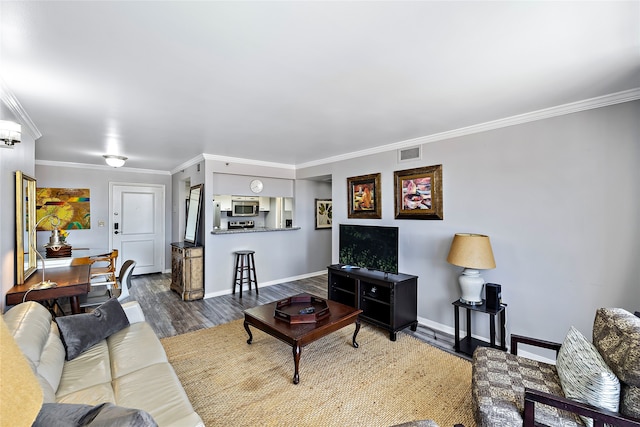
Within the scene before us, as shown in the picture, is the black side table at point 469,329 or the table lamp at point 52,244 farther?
the black side table at point 469,329

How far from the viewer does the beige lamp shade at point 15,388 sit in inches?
15.2

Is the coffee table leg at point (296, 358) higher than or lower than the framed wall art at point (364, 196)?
lower

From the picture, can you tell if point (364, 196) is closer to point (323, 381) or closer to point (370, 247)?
point (370, 247)

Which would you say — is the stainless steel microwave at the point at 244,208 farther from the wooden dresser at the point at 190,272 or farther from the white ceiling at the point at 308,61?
the white ceiling at the point at 308,61

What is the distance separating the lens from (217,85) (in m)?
2.23

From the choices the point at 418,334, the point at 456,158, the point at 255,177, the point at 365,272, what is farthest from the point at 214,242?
the point at 456,158

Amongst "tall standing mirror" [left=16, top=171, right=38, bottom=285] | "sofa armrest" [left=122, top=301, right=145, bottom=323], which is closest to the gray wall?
"sofa armrest" [left=122, top=301, right=145, bottom=323]

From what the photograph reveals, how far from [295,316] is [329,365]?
0.58 meters

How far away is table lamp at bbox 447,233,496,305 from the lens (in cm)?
288

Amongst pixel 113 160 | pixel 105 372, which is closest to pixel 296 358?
pixel 105 372

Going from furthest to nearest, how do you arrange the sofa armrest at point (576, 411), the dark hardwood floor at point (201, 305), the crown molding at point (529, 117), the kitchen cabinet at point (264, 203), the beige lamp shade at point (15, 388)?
the kitchen cabinet at point (264, 203)
the dark hardwood floor at point (201, 305)
the crown molding at point (529, 117)
the sofa armrest at point (576, 411)
the beige lamp shade at point (15, 388)

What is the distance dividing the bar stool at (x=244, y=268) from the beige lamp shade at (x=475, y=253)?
3.42m

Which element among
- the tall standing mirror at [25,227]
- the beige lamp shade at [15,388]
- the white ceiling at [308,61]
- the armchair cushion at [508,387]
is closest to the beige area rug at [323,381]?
the armchair cushion at [508,387]

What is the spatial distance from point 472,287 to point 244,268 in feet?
12.1
